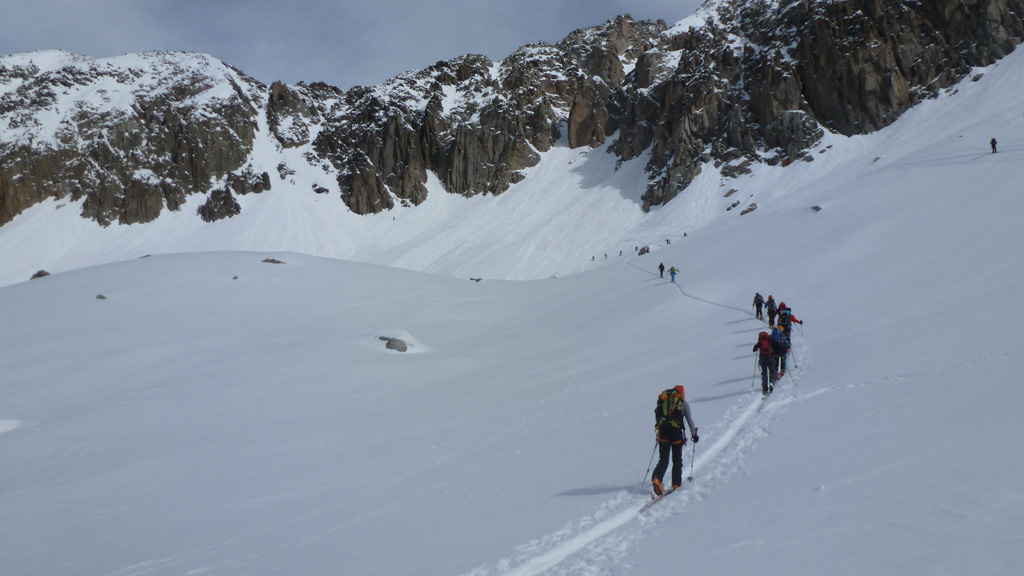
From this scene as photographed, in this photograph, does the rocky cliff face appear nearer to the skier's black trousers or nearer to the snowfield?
the snowfield

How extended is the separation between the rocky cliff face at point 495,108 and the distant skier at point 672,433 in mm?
69495

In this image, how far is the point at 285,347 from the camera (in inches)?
893

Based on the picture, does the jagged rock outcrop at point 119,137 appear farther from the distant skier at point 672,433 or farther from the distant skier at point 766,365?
the distant skier at point 672,433

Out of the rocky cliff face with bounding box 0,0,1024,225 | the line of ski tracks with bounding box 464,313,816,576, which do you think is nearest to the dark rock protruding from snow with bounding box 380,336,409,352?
the line of ski tracks with bounding box 464,313,816,576

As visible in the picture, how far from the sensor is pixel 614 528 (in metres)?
6.64

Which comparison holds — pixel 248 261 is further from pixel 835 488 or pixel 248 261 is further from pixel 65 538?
pixel 835 488

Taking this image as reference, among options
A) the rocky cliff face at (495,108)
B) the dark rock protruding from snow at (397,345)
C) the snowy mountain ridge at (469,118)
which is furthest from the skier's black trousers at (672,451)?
the rocky cliff face at (495,108)

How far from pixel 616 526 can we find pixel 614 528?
0.06m

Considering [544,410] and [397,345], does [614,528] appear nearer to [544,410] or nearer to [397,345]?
[544,410]

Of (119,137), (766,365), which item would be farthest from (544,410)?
(119,137)

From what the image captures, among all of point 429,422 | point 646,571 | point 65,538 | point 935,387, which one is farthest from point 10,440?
point 935,387

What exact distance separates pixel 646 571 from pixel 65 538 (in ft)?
27.0

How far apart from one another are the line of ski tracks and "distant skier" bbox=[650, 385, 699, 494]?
271 mm

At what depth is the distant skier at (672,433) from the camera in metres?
7.62
